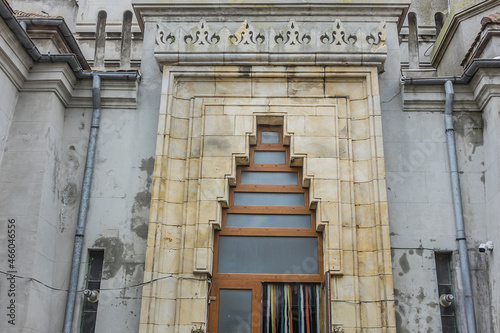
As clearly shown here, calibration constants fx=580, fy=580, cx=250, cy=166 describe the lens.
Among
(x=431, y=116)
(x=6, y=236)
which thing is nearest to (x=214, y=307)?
(x=6, y=236)

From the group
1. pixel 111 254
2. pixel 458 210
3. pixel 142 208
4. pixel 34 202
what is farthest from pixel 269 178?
pixel 34 202

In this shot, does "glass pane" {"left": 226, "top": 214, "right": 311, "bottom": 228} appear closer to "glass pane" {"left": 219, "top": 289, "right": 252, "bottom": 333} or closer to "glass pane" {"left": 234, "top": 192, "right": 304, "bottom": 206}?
Result: "glass pane" {"left": 234, "top": 192, "right": 304, "bottom": 206}

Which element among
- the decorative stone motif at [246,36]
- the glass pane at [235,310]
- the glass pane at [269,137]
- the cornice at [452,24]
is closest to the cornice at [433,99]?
the glass pane at [269,137]

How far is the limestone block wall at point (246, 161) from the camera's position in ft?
37.0

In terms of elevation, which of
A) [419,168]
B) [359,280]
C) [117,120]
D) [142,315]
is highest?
[117,120]

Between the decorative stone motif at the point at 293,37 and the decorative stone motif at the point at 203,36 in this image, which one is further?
A: the decorative stone motif at the point at 203,36

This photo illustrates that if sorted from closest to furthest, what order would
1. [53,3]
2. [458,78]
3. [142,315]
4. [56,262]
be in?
1. [142,315]
2. [56,262]
3. [458,78]
4. [53,3]

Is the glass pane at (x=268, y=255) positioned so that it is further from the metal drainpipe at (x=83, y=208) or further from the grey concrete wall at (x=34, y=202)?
the grey concrete wall at (x=34, y=202)

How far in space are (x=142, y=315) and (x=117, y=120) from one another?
456 centimetres

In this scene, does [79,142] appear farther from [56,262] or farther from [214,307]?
[214,307]

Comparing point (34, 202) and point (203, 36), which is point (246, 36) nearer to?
point (203, 36)

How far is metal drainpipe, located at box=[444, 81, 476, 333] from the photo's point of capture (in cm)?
1131

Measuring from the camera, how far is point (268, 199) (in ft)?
41.0

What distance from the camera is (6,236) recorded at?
11141 millimetres
